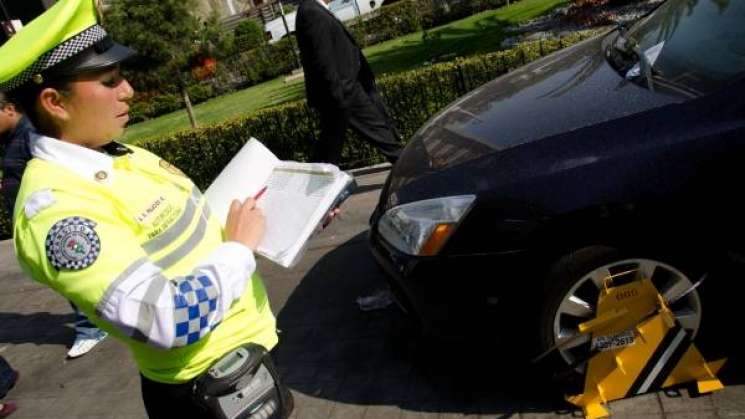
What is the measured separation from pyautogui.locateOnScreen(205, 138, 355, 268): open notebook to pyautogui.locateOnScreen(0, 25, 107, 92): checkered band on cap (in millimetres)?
623

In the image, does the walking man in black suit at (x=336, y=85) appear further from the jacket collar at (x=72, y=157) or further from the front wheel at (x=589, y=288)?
the jacket collar at (x=72, y=157)

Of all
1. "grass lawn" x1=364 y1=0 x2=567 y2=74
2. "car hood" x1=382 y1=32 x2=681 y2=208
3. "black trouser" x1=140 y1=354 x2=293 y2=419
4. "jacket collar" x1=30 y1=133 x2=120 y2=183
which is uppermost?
"jacket collar" x1=30 y1=133 x2=120 y2=183

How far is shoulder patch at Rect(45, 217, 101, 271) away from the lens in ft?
3.99

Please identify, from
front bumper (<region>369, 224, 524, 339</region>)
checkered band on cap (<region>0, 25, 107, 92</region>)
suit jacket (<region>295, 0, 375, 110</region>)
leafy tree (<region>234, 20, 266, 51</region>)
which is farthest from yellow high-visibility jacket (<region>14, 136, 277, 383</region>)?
leafy tree (<region>234, 20, 266, 51</region>)

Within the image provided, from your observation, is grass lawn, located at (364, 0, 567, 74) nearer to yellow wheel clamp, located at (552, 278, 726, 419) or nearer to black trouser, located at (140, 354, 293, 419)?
yellow wheel clamp, located at (552, 278, 726, 419)

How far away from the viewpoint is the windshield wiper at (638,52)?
255 cm

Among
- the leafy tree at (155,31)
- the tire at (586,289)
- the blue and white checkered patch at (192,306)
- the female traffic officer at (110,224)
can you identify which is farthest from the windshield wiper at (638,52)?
the leafy tree at (155,31)

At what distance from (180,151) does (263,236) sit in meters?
6.22

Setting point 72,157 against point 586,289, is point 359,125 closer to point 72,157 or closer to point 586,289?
point 586,289

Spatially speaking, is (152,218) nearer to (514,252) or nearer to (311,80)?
(514,252)

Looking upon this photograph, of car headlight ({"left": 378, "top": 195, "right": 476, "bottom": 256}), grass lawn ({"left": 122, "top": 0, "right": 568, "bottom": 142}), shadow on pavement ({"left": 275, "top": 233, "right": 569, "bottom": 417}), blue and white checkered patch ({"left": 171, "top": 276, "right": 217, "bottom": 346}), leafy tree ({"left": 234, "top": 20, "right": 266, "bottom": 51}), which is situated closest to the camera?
blue and white checkered patch ({"left": 171, "top": 276, "right": 217, "bottom": 346})

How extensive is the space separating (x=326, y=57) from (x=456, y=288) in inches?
108

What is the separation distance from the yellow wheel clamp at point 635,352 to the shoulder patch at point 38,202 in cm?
199

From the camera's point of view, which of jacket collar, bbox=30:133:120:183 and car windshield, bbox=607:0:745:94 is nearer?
jacket collar, bbox=30:133:120:183
